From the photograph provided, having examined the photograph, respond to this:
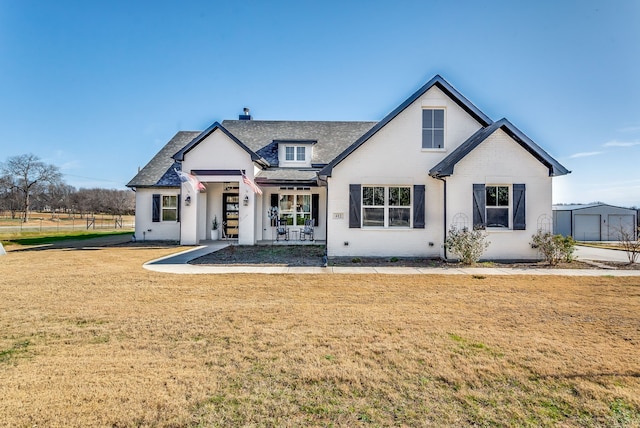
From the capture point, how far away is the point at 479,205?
1245 centimetres

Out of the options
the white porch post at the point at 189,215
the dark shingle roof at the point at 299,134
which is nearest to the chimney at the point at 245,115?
the dark shingle roof at the point at 299,134

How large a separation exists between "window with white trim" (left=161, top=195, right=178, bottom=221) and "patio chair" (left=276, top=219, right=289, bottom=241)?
255 inches

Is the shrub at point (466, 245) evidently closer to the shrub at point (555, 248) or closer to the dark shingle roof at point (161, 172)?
the shrub at point (555, 248)

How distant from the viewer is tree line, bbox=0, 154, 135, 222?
54000mm

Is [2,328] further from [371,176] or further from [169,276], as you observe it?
[371,176]

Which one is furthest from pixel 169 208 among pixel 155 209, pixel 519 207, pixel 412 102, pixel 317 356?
pixel 519 207

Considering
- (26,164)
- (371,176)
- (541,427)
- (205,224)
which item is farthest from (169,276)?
(26,164)

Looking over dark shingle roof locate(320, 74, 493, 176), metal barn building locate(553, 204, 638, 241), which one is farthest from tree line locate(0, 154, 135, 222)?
metal barn building locate(553, 204, 638, 241)

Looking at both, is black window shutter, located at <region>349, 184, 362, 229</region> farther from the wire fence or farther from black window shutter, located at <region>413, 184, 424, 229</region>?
the wire fence

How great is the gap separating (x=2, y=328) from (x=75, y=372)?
2.70 metres

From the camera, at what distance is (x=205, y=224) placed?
19156 mm

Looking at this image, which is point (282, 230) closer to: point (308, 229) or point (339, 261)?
point (308, 229)

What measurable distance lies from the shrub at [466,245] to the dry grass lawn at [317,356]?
371 centimetres

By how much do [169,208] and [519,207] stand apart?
18049 mm
